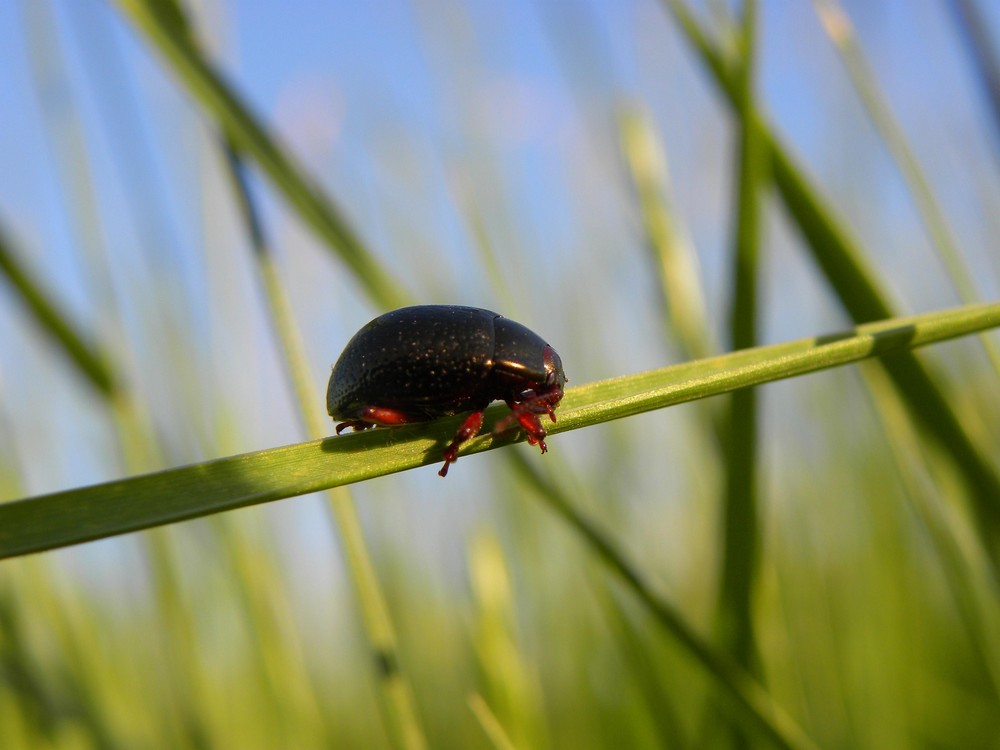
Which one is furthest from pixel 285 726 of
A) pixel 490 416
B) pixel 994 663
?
pixel 994 663

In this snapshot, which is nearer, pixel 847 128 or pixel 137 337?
pixel 137 337

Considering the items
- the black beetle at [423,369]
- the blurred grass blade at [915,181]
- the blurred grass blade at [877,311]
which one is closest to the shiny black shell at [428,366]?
the black beetle at [423,369]

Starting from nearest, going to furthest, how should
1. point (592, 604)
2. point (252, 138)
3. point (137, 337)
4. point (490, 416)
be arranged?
point (252, 138), point (490, 416), point (137, 337), point (592, 604)

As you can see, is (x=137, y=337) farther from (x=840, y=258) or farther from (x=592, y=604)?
(x=840, y=258)

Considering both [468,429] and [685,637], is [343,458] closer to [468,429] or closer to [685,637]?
[468,429]

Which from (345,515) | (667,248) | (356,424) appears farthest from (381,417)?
(667,248)

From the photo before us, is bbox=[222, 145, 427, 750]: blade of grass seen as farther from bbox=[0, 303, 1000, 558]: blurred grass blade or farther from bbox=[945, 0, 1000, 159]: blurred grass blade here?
bbox=[945, 0, 1000, 159]: blurred grass blade
